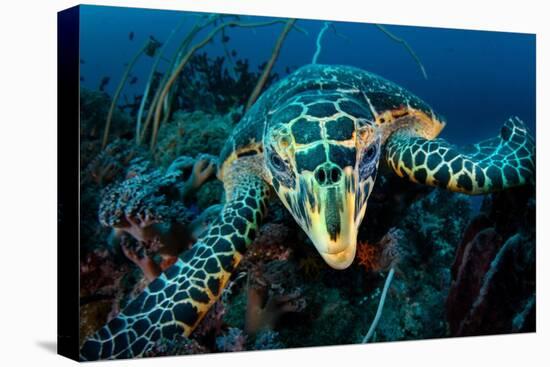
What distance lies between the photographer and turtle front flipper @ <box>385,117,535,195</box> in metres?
4.81

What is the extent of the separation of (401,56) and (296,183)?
1.38 m

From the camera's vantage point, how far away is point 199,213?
4.62 m

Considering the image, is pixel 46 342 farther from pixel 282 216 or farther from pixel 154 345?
pixel 282 216

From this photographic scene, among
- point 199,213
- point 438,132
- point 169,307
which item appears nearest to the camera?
point 169,307

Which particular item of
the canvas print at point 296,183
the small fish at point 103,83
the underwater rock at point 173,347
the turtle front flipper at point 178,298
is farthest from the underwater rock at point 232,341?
the small fish at point 103,83


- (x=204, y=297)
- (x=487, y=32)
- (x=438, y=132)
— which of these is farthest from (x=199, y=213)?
(x=487, y=32)

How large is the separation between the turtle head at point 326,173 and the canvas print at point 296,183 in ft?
0.04

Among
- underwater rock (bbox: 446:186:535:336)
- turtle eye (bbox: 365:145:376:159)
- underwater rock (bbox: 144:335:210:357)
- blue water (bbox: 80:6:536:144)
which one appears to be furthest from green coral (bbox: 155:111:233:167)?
underwater rock (bbox: 446:186:535:336)

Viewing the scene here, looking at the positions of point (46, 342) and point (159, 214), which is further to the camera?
point (46, 342)

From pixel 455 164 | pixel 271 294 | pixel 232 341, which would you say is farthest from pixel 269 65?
pixel 232 341

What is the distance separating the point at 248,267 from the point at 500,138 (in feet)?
6.57

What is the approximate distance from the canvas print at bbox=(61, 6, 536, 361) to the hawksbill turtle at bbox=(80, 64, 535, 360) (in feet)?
0.04

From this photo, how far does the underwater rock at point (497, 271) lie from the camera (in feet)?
17.2

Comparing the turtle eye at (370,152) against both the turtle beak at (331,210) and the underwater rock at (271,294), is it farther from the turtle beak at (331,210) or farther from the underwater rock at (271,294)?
the underwater rock at (271,294)
